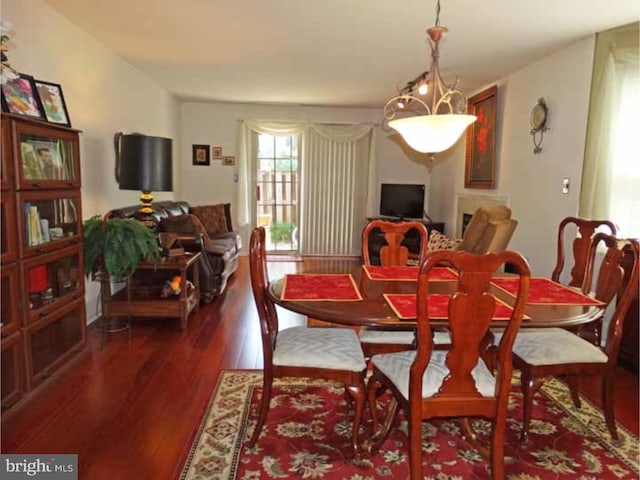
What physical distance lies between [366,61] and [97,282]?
125 inches

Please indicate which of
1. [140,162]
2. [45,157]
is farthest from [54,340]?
[140,162]

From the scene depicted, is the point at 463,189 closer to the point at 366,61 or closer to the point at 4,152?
the point at 366,61

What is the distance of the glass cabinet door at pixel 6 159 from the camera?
2.11m

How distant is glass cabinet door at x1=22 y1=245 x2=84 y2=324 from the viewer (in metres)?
2.35

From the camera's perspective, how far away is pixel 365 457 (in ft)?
6.48

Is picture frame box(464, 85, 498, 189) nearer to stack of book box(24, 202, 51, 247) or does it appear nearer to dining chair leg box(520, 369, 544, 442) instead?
dining chair leg box(520, 369, 544, 442)

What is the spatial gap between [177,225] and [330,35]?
2.30 meters

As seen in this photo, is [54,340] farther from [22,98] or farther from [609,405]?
[609,405]

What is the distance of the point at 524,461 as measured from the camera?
198 cm

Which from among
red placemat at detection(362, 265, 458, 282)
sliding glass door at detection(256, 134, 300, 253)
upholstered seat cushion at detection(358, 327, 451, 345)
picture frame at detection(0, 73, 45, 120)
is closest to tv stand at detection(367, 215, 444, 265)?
sliding glass door at detection(256, 134, 300, 253)

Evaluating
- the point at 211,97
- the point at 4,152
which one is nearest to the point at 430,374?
the point at 4,152

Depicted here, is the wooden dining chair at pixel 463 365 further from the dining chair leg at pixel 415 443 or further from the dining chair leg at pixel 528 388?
the dining chair leg at pixel 528 388

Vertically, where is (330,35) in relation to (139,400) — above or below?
above

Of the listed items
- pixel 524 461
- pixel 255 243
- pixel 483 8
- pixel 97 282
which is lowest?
pixel 524 461
